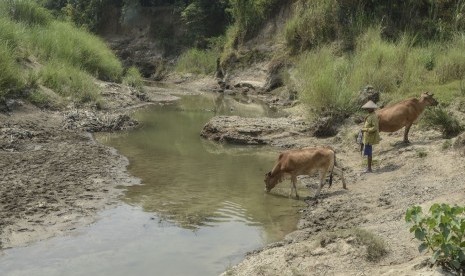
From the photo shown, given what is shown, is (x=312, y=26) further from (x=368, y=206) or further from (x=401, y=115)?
(x=368, y=206)

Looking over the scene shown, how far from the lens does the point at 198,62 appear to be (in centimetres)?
3947

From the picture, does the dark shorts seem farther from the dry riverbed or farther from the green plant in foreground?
the green plant in foreground

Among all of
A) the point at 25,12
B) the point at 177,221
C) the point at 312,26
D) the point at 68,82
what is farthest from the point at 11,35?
the point at 177,221

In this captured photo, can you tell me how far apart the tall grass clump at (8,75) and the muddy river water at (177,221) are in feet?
13.2

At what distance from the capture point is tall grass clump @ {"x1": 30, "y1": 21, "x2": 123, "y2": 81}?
24484mm

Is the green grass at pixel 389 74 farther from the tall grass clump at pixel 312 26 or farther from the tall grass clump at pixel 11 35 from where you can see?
the tall grass clump at pixel 11 35

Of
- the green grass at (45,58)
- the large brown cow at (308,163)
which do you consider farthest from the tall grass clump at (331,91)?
the green grass at (45,58)

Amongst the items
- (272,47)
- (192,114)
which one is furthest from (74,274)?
(272,47)

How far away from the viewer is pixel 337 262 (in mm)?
6602

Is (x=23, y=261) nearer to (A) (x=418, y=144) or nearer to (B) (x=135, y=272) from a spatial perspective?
(B) (x=135, y=272)

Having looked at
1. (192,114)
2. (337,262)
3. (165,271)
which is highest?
(337,262)

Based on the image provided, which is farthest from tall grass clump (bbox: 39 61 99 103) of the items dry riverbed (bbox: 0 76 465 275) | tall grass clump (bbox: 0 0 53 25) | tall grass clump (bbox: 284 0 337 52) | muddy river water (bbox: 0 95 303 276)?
tall grass clump (bbox: 284 0 337 52)

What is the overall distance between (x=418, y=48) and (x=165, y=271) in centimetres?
1654

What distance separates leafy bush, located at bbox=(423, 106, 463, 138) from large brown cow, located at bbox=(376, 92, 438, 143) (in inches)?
13.0
